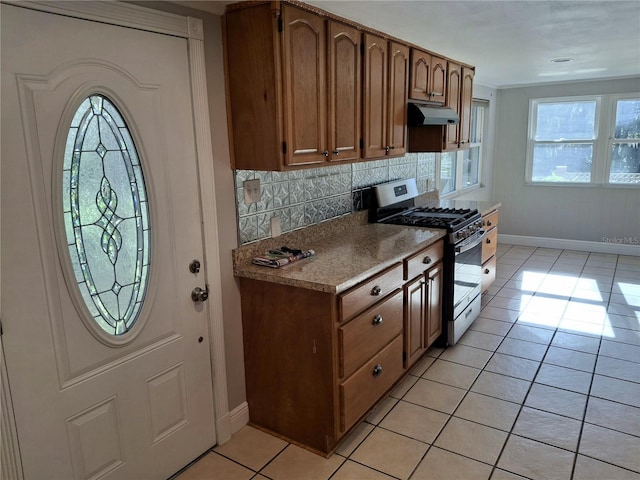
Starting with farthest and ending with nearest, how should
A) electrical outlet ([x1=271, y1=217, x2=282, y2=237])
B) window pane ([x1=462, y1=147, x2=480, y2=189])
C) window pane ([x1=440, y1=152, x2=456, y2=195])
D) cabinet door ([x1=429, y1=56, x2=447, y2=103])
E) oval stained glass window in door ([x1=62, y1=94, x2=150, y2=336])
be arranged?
window pane ([x1=462, y1=147, x2=480, y2=189]), window pane ([x1=440, y1=152, x2=456, y2=195]), cabinet door ([x1=429, y1=56, x2=447, y2=103]), electrical outlet ([x1=271, y1=217, x2=282, y2=237]), oval stained glass window in door ([x1=62, y1=94, x2=150, y2=336])

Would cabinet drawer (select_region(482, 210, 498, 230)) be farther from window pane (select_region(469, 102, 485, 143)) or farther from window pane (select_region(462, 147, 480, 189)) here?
window pane (select_region(469, 102, 485, 143))

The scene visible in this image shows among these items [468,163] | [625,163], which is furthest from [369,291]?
[625,163]

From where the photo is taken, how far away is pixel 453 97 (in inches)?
159

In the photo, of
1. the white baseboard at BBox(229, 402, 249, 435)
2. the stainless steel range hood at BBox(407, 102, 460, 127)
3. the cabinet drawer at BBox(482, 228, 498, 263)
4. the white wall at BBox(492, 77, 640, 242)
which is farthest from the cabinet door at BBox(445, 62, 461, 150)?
the white wall at BBox(492, 77, 640, 242)

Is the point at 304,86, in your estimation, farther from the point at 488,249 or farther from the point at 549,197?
the point at 549,197

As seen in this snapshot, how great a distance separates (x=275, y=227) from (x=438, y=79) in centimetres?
195

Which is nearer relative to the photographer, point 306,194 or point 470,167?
point 306,194

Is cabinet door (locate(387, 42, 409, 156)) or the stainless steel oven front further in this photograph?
the stainless steel oven front

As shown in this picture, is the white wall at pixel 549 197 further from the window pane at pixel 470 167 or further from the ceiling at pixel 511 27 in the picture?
the ceiling at pixel 511 27

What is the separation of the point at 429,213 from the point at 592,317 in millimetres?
1677

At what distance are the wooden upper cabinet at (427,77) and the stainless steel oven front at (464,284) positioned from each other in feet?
3.67

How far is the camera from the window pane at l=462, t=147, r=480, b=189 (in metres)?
6.20

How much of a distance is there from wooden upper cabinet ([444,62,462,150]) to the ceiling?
14 cm

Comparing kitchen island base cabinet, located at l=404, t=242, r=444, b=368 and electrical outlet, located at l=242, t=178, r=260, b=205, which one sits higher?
electrical outlet, located at l=242, t=178, r=260, b=205
